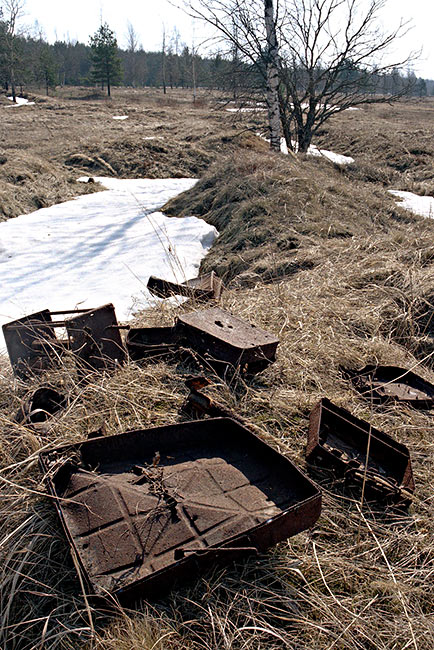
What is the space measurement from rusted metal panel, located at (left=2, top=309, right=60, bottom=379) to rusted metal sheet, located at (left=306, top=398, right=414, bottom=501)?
1.68 metres

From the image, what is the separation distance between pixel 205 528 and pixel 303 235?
4905 mm

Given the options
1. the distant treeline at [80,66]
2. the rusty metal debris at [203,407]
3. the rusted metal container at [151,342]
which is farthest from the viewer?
the distant treeline at [80,66]

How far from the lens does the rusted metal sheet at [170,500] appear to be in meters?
1.62

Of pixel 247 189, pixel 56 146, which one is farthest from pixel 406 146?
pixel 56 146

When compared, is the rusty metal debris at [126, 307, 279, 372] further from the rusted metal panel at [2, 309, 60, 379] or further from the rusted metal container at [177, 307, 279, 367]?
the rusted metal panel at [2, 309, 60, 379]

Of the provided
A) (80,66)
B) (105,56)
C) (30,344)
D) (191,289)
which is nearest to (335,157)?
(191,289)

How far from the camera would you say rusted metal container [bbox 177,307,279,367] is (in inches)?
111

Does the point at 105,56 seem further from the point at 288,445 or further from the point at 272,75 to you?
the point at 288,445

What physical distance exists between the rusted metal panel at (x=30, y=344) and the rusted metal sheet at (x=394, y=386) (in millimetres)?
1939

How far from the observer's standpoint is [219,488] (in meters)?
1.96

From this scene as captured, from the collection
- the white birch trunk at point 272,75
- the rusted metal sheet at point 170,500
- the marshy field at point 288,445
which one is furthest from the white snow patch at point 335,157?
the rusted metal sheet at point 170,500

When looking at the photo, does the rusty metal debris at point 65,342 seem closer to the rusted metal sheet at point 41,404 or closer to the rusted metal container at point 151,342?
the rusted metal container at point 151,342

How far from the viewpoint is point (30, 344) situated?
10.3ft

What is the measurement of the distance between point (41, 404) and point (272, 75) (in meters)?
11.3
